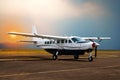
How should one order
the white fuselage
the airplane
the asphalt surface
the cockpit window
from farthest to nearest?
the cockpit window < the white fuselage < the airplane < the asphalt surface

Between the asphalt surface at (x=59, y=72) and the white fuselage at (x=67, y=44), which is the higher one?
the white fuselage at (x=67, y=44)

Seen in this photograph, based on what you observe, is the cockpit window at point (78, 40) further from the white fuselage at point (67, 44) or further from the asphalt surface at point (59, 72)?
the asphalt surface at point (59, 72)

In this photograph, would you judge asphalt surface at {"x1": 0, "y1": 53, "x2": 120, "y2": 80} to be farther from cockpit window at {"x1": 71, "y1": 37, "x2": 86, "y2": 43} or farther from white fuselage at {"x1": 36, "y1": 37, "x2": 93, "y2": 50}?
cockpit window at {"x1": 71, "y1": 37, "x2": 86, "y2": 43}

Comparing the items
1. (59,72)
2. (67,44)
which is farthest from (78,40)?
(59,72)

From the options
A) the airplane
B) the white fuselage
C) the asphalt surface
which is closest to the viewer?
the asphalt surface

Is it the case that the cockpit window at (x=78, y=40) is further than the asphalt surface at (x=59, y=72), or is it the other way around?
the cockpit window at (x=78, y=40)

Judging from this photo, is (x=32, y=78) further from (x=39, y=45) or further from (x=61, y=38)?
(x=39, y=45)

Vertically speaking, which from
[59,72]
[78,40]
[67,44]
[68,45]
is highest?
[78,40]

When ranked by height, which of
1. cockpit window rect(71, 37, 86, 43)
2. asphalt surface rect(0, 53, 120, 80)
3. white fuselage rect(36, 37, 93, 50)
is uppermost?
cockpit window rect(71, 37, 86, 43)

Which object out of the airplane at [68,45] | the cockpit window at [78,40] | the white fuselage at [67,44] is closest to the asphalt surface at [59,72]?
the airplane at [68,45]

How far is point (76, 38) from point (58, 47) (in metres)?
3.42

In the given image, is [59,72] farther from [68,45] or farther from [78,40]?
[68,45]

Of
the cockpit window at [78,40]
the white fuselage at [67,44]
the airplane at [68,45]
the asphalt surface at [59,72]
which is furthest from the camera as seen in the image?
the cockpit window at [78,40]

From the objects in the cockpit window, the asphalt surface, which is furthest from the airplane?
the asphalt surface
